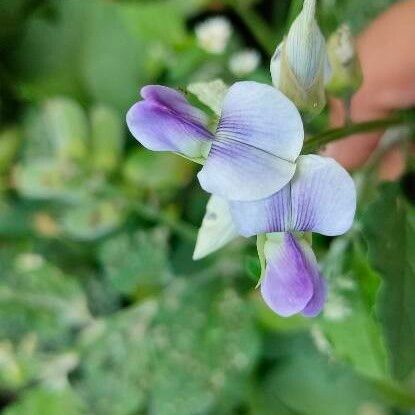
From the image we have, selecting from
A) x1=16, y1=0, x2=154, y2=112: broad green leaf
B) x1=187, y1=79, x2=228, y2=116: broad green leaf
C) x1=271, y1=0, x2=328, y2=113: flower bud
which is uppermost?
x1=271, y1=0, x2=328, y2=113: flower bud

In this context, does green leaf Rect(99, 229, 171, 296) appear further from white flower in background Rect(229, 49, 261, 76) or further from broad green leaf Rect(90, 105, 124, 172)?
white flower in background Rect(229, 49, 261, 76)

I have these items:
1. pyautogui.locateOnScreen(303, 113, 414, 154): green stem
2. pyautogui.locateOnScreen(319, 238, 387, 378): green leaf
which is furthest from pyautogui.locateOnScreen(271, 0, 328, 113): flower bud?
pyautogui.locateOnScreen(319, 238, 387, 378): green leaf

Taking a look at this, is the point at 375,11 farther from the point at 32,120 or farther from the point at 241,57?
the point at 32,120

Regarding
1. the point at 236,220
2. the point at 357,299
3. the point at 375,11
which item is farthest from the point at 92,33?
the point at 236,220

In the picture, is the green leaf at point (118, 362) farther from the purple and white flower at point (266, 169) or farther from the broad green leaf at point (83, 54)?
the purple and white flower at point (266, 169)

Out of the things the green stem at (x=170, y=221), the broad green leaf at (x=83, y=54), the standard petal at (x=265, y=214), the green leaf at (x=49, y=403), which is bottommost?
the green leaf at (x=49, y=403)

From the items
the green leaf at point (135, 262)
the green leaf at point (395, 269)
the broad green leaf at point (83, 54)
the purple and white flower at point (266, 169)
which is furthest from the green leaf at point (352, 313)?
the broad green leaf at point (83, 54)
